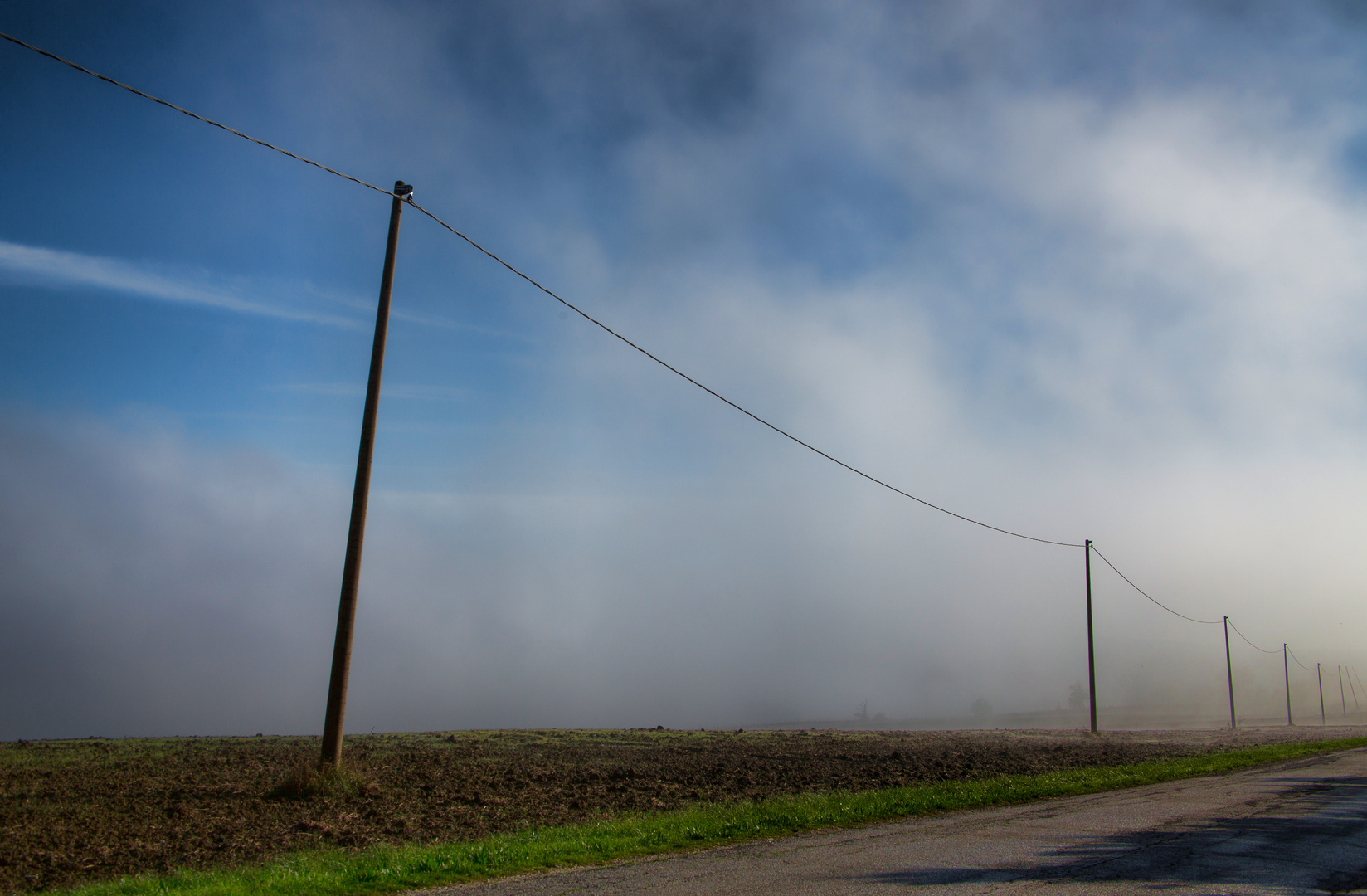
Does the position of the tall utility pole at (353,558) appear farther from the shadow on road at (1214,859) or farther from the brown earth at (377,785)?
the shadow on road at (1214,859)

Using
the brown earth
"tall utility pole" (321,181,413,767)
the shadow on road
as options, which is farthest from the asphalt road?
"tall utility pole" (321,181,413,767)

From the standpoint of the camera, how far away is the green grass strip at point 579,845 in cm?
845

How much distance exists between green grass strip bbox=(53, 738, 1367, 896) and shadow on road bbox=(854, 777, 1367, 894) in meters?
4.03

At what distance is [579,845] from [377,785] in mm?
5760

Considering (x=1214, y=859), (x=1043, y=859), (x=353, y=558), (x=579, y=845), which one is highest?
(x=353, y=558)

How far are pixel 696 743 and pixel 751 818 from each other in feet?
62.3

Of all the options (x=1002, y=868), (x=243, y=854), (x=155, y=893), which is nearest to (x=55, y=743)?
(x=243, y=854)

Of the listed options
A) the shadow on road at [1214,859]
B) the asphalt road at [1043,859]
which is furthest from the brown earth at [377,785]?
the shadow on road at [1214,859]

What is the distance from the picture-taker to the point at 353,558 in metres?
14.6

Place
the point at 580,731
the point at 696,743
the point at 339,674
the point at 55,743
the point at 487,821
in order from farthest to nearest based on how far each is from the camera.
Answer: the point at 580,731 < the point at 696,743 < the point at 55,743 < the point at 339,674 < the point at 487,821

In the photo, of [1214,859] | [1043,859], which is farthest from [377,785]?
[1214,859]

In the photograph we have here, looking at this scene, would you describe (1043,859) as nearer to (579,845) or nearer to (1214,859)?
(1214,859)

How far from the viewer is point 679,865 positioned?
962 centimetres

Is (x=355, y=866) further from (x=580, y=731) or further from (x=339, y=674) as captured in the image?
(x=580, y=731)
